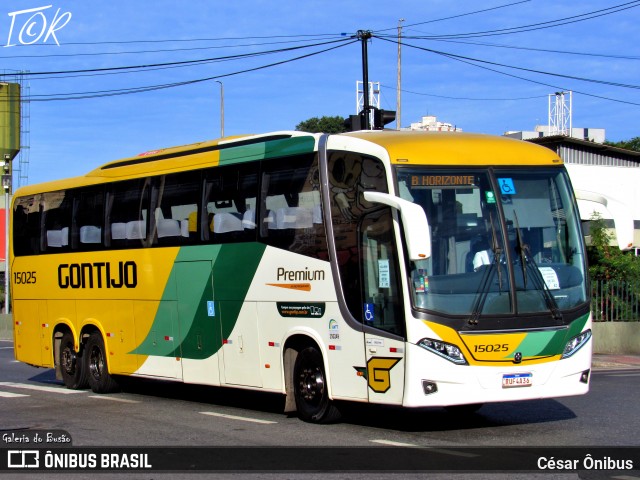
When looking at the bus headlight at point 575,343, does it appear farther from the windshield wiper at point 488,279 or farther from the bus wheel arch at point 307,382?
the bus wheel arch at point 307,382

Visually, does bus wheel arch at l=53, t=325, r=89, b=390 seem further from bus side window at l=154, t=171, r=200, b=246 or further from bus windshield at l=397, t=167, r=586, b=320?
bus windshield at l=397, t=167, r=586, b=320

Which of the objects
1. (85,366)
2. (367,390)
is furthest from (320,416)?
(85,366)

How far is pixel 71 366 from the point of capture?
59.3 ft

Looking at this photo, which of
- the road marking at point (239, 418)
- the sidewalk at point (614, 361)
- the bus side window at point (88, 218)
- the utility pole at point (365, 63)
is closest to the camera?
the road marking at point (239, 418)

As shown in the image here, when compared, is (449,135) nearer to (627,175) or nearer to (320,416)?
(320,416)

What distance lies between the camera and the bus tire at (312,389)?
12391 millimetres

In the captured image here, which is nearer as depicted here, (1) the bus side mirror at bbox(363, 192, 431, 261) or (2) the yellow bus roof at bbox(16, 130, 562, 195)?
(1) the bus side mirror at bbox(363, 192, 431, 261)

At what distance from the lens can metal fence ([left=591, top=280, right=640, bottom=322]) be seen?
89.2ft

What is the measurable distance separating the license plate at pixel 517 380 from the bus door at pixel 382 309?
1.14 m

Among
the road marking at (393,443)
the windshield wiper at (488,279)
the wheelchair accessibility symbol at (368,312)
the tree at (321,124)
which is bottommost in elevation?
the road marking at (393,443)

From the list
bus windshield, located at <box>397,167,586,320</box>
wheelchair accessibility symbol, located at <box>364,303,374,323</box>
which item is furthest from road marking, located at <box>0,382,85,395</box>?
bus windshield, located at <box>397,167,586,320</box>

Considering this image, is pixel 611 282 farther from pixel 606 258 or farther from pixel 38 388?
pixel 38 388

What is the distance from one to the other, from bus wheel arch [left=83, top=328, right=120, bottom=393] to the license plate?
816cm

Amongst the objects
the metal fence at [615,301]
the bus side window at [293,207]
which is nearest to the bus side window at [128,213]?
the bus side window at [293,207]
